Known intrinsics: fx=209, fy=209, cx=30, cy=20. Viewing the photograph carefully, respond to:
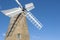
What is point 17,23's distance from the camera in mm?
32781

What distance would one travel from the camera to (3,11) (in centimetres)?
3250

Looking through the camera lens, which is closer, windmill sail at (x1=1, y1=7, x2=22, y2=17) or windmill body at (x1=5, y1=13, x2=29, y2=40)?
windmill body at (x1=5, y1=13, x2=29, y2=40)

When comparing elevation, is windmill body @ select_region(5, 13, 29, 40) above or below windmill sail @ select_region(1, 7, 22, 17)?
below

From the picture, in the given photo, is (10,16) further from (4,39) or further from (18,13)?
(4,39)

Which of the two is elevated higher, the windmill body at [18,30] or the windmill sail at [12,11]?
the windmill sail at [12,11]

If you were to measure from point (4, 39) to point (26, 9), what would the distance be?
235 inches

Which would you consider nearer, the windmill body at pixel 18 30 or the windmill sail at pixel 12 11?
the windmill body at pixel 18 30

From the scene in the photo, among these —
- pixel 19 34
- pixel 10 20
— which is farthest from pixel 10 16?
pixel 19 34

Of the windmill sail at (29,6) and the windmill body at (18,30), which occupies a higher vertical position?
the windmill sail at (29,6)

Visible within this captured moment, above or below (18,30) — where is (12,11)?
above

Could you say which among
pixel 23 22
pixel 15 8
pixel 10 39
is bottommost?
pixel 10 39

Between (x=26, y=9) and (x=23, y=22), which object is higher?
(x=26, y=9)

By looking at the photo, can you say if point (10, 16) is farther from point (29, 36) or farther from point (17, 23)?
point (29, 36)

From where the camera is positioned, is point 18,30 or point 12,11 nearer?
point 18,30
